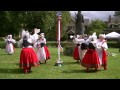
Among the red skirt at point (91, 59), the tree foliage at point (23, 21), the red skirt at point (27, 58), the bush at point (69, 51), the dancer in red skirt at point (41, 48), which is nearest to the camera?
the red skirt at point (27, 58)

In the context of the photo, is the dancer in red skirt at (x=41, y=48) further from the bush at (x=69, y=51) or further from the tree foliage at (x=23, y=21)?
the tree foliage at (x=23, y=21)

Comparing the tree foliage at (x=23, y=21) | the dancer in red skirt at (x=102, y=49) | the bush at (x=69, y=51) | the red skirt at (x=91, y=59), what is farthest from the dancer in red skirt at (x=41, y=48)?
the tree foliage at (x=23, y=21)

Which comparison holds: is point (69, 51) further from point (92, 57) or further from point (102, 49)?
point (92, 57)

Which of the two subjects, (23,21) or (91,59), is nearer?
(91,59)

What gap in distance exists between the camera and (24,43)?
12.0 m

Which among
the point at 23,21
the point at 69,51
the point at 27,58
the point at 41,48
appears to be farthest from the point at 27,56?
the point at 23,21

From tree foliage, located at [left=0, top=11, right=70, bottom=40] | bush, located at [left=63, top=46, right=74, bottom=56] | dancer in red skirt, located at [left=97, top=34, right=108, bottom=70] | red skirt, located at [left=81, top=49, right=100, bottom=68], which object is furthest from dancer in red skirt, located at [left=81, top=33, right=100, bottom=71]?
tree foliage, located at [left=0, top=11, right=70, bottom=40]

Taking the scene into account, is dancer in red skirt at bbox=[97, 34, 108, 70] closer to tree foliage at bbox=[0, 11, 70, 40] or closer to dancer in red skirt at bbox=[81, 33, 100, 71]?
dancer in red skirt at bbox=[81, 33, 100, 71]
